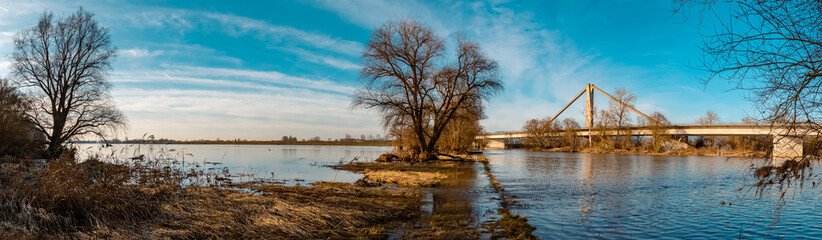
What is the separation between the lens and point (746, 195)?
1541 centimetres

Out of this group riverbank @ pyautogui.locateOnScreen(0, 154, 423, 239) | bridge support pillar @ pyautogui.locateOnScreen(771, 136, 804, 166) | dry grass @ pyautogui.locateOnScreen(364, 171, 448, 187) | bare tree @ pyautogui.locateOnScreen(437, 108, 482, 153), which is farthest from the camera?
bare tree @ pyautogui.locateOnScreen(437, 108, 482, 153)

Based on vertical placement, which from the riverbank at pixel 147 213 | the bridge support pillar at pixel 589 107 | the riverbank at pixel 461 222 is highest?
the bridge support pillar at pixel 589 107

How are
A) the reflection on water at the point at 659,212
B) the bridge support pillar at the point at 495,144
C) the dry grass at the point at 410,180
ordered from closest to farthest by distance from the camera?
the reflection on water at the point at 659,212
the dry grass at the point at 410,180
the bridge support pillar at the point at 495,144

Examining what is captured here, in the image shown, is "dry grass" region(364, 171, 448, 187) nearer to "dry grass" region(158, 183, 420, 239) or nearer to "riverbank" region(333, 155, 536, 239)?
"riverbank" region(333, 155, 536, 239)

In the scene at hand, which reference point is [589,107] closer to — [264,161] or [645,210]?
[264,161]

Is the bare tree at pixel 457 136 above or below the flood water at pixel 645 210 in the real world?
above

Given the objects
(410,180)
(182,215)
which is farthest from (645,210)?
(182,215)

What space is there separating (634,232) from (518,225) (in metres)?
2.62

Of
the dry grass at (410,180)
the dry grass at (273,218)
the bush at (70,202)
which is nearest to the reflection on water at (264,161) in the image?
the dry grass at (410,180)

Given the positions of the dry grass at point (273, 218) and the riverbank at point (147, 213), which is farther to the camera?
the dry grass at point (273, 218)

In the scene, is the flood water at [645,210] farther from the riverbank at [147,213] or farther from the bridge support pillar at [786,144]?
the riverbank at [147,213]

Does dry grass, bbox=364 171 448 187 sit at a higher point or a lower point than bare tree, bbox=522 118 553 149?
lower

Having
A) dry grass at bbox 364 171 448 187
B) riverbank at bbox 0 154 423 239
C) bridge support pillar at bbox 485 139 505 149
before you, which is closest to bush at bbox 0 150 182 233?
riverbank at bbox 0 154 423 239

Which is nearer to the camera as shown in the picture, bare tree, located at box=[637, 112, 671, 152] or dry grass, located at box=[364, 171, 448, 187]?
dry grass, located at box=[364, 171, 448, 187]
